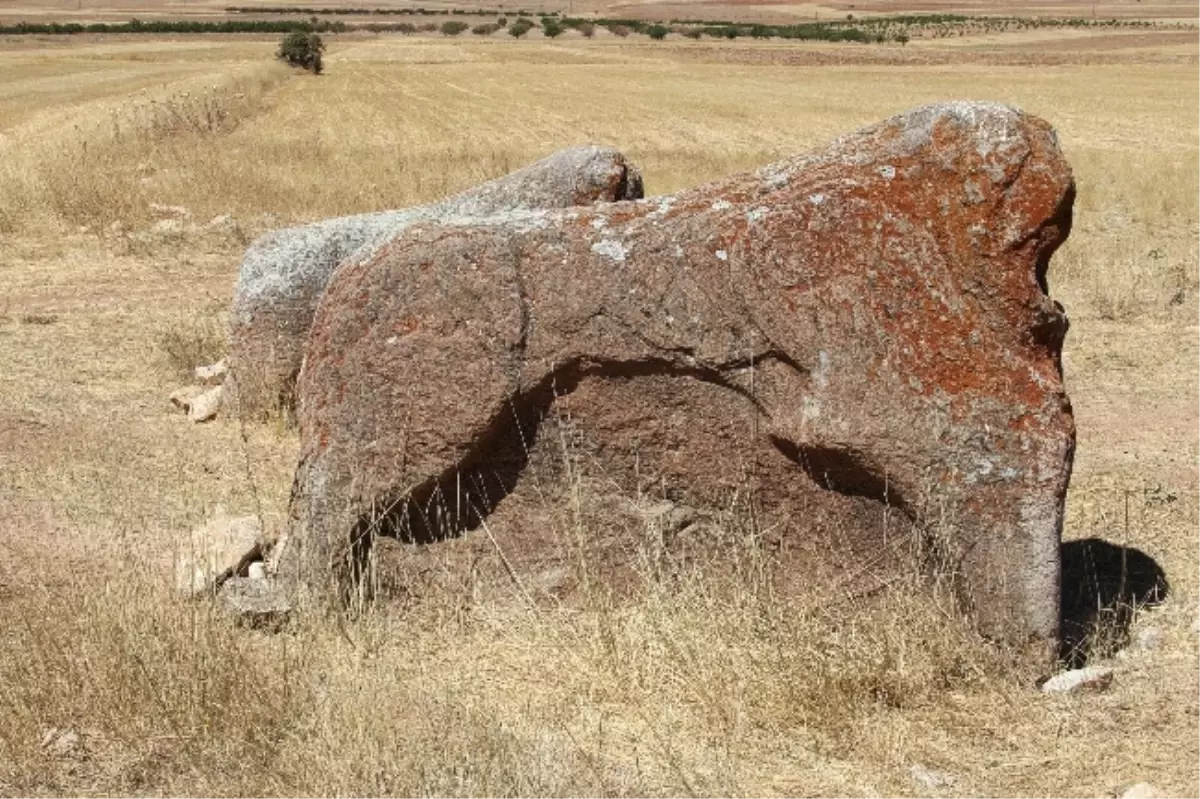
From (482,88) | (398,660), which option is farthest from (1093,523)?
(482,88)

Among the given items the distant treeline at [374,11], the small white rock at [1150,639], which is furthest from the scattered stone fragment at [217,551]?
the distant treeline at [374,11]

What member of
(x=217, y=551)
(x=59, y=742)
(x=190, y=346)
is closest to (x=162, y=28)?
(x=190, y=346)

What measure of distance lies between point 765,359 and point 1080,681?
1635 mm

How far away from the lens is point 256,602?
Result: 610 centimetres

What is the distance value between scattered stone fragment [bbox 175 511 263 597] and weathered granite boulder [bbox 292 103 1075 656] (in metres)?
0.40

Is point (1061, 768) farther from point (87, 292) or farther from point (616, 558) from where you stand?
point (87, 292)

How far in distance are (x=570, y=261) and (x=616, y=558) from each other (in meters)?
1.21

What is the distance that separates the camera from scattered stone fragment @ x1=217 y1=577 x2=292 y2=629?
5.99 meters

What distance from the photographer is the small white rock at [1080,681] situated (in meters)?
5.58

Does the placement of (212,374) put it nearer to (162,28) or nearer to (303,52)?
(303,52)

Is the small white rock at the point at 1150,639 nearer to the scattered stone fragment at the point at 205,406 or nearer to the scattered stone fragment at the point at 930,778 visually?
the scattered stone fragment at the point at 930,778

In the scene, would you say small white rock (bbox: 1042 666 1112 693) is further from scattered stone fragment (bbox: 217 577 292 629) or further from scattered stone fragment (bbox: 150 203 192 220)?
scattered stone fragment (bbox: 150 203 192 220)

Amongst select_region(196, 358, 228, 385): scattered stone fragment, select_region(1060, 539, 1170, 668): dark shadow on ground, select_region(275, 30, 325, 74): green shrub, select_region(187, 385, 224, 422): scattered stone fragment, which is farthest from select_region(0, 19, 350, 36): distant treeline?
select_region(1060, 539, 1170, 668): dark shadow on ground

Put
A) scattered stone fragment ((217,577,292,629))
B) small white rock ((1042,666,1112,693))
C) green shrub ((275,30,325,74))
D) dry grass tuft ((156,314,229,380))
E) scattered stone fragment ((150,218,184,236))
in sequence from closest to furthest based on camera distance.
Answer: small white rock ((1042,666,1112,693)) → scattered stone fragment ((217,577,292,629)) → dry grass tuft ((156,314,229,380)) → scattered stone fragment ((150,218,184,236)) → green shrub ((275,30,325,74))
